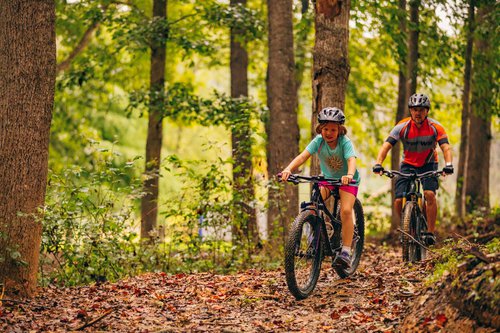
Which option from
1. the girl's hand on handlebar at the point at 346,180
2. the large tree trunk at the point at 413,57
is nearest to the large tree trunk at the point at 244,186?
the large tree trunk at the point at 413,57

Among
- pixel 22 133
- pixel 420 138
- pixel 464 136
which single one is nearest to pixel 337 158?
pixel 420 138

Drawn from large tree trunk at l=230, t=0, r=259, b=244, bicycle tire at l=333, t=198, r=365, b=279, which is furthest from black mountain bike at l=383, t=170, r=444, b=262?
large tree trunk at l=230, t=0, r=259, b=244

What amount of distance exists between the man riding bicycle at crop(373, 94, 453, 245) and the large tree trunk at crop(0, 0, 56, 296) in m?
4.27

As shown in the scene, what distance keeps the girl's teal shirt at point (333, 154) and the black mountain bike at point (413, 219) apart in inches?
47.3

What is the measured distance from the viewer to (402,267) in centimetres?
968

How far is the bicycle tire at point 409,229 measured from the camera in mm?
9750

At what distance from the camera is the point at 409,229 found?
9750mm

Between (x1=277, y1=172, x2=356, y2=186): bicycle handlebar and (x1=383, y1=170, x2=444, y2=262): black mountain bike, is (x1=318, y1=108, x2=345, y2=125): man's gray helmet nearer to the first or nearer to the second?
(x1=277, y1=172, x2=356, y2=186): bicycle handlebar

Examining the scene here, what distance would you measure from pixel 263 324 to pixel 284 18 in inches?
319

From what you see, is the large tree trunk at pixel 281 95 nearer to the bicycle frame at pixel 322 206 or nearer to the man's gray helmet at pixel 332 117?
the bicycle frame at pixel 322 206

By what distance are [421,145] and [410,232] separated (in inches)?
46.8

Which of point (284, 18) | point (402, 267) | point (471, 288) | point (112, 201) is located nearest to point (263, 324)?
point (471, 288)

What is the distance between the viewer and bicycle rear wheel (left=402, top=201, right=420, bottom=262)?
9758 millimetres

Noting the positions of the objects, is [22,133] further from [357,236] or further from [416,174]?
[416,174]
